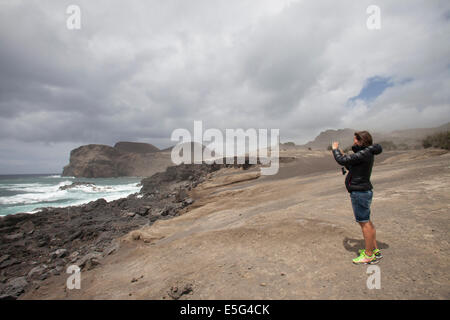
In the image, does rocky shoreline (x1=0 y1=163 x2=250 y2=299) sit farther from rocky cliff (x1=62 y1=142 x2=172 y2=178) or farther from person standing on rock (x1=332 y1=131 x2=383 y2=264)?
rocky cliff (x1=62 y1=142 x2=172 y2=178)

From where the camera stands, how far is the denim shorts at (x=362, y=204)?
9.72 feet

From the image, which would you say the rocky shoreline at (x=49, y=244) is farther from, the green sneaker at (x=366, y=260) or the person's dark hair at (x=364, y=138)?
the person's dark hair at (x=364, y=138)

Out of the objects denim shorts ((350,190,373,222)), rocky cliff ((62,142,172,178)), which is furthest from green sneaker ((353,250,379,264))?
rocky cliff ((62,142,172,178))

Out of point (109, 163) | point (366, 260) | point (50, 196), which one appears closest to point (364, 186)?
point (366, 260)

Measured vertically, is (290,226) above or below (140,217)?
above

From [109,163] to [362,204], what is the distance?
403 feet

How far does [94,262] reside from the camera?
20.7 feet

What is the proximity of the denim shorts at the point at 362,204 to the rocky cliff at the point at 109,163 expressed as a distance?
114 m

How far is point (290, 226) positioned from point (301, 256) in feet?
3.76

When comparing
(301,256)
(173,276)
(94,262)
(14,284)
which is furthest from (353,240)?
(14,284)

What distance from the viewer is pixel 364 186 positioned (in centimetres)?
297

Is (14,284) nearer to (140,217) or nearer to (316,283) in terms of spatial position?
(140,217)

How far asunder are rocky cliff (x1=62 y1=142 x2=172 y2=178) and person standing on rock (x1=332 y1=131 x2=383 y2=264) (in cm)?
11359

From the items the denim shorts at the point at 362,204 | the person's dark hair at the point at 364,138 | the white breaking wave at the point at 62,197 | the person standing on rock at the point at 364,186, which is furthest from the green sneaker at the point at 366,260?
the white breaking wave at the point at 62,197
